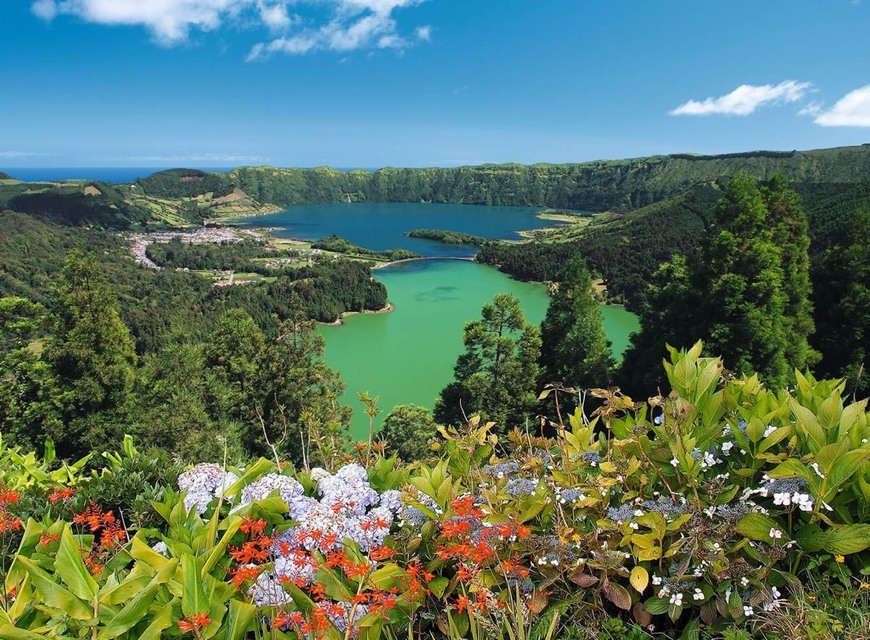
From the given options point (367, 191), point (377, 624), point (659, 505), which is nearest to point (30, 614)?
point (377, 624)

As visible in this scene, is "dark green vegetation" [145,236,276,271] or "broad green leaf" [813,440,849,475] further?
"dark green vegetation" [145,236,276,271]

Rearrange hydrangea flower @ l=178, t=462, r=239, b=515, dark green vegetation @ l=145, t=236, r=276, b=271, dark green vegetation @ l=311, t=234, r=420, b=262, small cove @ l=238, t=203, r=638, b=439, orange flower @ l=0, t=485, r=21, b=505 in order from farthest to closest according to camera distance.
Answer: dark green vegetation @ l=145, t=236, r=276, b=271, dark green vegetation @ l=311, t=234, r=420, b=262, small cove @ l=238, t=203, r=638, b=439, orange flower @ l=0, t=485, r=21, b=505, hydrangea flower @ l=178, t=462, r=239, b=515

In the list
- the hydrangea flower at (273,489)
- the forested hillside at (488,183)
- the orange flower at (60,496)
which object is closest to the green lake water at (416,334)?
the orange flower at (60,496)

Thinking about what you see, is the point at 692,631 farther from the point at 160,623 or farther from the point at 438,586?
the point at 160,623

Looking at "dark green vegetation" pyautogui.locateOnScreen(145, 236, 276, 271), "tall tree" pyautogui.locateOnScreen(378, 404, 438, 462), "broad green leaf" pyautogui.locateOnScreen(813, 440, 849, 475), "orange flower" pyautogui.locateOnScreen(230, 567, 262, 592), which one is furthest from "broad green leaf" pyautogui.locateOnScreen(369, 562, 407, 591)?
"dark green vegetation" pyautogui.locateOnScreen(145, 236, 276, 271)

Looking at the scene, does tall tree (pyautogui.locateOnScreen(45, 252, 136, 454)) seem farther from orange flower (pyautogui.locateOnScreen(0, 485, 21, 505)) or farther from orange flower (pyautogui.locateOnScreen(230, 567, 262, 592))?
orange flower (pyautogui.locateOnScreen(230, 567, 262, 592))

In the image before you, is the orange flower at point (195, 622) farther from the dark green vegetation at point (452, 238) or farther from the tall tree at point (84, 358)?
the dark green vegetation at point (452, 238)

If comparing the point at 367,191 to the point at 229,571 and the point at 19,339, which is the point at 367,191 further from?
the point at 229,571

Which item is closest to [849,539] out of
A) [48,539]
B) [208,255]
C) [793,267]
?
[48,539]
